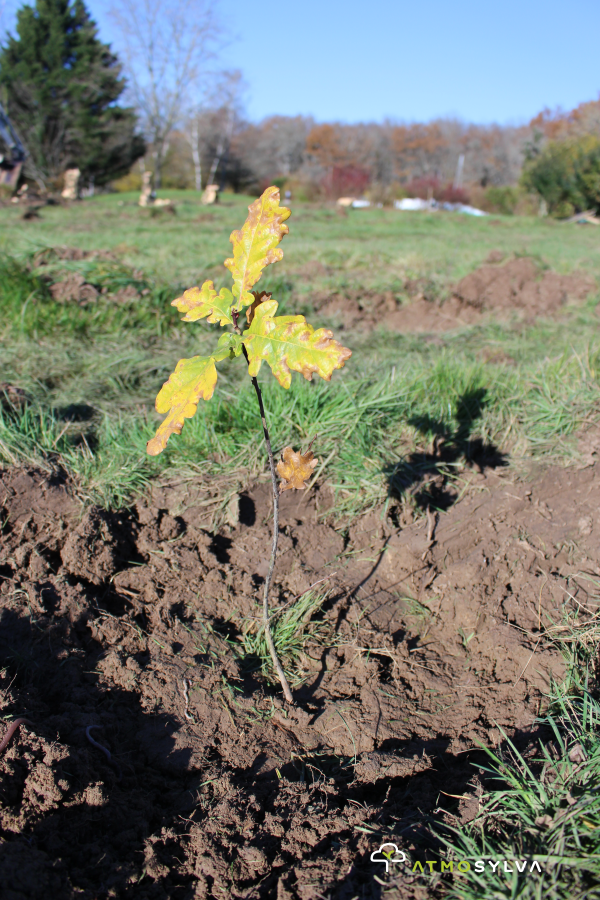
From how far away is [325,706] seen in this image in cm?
173

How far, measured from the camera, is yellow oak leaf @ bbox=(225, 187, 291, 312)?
124 cm

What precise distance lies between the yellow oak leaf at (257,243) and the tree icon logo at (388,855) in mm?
1284

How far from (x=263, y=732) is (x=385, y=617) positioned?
64 cm

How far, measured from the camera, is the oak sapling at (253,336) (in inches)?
43.7

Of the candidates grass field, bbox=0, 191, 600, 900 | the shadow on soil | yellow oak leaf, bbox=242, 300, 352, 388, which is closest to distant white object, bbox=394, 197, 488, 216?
grass field, bbox=0, 191, 600, 900

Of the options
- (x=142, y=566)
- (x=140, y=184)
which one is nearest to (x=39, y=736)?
(x=142, y=566)

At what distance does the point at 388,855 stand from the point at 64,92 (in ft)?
117

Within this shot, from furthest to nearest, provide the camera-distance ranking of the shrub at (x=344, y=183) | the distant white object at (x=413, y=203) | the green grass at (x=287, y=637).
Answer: the distant white object at (x=413, y=203), the shrub at (x=344, y=183), the green grass at (x=287, y=637)

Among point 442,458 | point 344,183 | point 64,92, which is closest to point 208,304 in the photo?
point 442,458

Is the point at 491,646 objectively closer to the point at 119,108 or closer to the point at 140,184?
the point at 119,108

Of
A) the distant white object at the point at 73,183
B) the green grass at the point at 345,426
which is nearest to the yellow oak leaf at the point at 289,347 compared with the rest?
the green grass at the point at 345,426

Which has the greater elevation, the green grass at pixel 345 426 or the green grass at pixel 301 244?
the green grass at pixel 301 244

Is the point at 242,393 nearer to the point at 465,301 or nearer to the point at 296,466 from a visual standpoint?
the point at 296,466

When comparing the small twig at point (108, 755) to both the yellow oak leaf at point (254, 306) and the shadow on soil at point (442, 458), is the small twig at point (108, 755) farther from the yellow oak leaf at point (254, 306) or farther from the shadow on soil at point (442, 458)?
the shadow on soil at point (442, 458)
